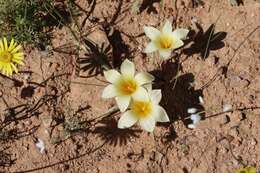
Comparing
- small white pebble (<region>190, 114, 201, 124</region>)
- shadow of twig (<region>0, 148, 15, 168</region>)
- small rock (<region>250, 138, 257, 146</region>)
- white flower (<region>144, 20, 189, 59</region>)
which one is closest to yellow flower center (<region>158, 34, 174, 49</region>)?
white flower (<region>144, 20, 189, 59</region>)

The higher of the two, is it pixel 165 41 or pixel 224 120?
pixel 165 41

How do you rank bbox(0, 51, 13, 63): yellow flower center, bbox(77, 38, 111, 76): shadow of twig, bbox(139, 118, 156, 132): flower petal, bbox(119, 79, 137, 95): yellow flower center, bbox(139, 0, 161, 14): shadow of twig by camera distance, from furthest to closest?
bbox(139, 0, 161, 14): shadow of twig
bbox(77, 38, 111, 76): shadow of twig
bbox(0, 51, 13, 63): yellow flower center
bbox(119, 79, 137, 95): yellow flower center
bbox(139, 118, 156, 132): flower petal

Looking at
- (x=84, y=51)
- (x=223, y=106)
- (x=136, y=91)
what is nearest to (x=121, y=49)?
(x=84, y=51)

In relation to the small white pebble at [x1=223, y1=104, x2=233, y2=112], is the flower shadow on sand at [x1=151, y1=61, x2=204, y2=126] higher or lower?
higher

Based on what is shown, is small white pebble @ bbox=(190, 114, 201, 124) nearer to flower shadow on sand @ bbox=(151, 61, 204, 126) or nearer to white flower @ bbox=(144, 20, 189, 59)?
flower shadow on sand @ bbox=(151, 61, 204, 126)

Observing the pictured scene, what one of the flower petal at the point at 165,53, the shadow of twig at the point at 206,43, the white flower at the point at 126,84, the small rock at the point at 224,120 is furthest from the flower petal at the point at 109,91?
the small rock at the point at 224,120

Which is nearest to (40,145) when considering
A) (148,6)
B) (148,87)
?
(148,87)

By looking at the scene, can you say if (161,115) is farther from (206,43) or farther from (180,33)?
(206,43)

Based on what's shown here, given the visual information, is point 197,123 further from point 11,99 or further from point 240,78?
point 11,99
